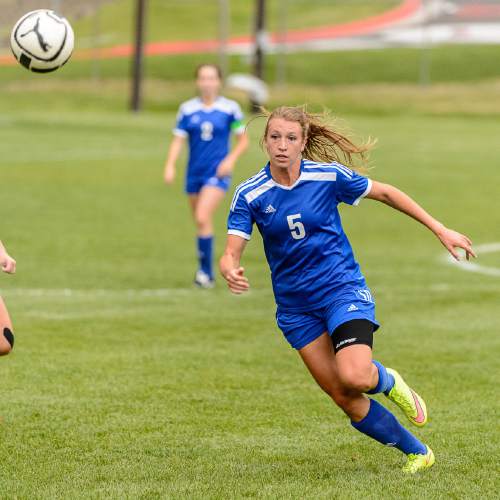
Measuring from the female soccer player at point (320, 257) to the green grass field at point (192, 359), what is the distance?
438mm

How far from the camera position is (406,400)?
7215 millimetres

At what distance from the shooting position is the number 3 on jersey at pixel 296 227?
7066 mm

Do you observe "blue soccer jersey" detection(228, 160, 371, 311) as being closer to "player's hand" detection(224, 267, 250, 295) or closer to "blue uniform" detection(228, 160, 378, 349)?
"blue uniform" detection(228, 160, 378, 349)

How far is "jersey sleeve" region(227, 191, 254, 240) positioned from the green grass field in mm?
1382

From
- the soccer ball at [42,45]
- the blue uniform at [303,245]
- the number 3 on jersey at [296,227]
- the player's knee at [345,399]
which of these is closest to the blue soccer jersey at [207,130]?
the soccer ball at [42,45]

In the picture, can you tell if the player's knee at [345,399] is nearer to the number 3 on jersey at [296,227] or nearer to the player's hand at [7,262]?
the number 3 on jersey at [296,227]

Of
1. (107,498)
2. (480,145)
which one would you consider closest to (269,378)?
(107,498)

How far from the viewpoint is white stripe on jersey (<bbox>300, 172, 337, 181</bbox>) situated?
23.4 ft

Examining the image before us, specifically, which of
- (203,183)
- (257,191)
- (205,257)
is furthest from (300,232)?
(203,183)

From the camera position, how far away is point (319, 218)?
7105 mm

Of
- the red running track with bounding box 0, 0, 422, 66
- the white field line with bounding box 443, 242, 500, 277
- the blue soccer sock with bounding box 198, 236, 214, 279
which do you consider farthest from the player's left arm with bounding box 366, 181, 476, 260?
the red running track with bounding box 0, 0, 422, 66

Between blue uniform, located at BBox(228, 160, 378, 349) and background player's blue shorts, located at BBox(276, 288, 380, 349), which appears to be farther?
blue uniform, located at BBox(228, 160, 378, 349)

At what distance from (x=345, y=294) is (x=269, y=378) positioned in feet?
8.94

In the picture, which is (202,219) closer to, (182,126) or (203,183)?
(203,183)
